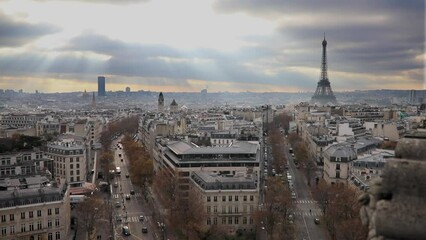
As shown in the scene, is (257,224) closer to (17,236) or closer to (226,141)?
(17,236)

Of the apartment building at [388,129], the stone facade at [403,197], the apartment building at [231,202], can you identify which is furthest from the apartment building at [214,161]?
the stone facade at [403,197]

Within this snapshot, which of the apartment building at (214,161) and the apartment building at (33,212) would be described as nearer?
the apartment building at (33,212)

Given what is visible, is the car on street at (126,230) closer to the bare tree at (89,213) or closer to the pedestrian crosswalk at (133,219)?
the bare tree at (89,213)

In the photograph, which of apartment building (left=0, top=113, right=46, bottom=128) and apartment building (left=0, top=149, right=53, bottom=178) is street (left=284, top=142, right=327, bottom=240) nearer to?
apartment building (left=0, top=149, right=53, bottom=178)

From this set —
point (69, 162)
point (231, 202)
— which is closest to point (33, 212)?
point (231, 202)

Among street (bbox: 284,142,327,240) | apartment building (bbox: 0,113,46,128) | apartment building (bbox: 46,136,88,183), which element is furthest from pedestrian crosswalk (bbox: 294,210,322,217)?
apartment building (bbox: 0,113,46,128)

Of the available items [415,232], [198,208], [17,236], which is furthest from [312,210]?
[415,232]
